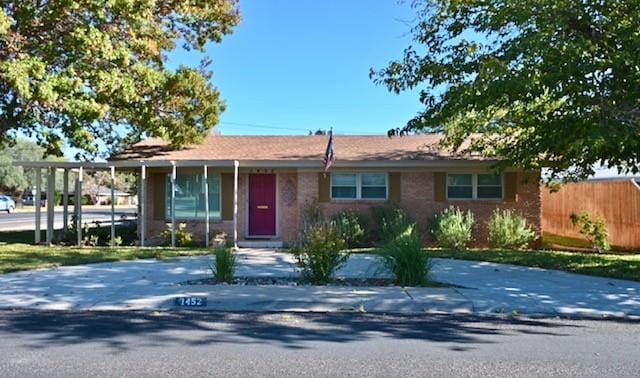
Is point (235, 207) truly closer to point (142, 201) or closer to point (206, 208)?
point (206, 208)

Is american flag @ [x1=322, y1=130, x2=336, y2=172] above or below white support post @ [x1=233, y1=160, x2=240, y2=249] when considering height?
above

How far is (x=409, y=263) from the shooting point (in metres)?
10.1

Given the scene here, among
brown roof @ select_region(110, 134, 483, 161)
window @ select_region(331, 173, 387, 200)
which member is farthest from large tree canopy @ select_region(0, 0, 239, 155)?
window @ select_region(331, 173, 387, 200)

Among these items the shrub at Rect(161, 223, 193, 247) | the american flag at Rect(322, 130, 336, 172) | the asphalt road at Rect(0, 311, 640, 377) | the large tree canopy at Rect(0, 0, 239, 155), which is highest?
the large tree canopy at Rect(0, 0, 239, 155)

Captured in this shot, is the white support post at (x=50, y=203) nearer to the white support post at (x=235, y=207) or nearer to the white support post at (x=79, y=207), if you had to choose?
the white support post at (x=79, y=207)

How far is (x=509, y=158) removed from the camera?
1490 cm

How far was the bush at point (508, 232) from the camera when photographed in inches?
674

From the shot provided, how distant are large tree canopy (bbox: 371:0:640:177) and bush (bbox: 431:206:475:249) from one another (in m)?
4.13

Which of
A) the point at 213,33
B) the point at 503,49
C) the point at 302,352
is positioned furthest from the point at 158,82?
the point at 302,352

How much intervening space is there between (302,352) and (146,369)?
5.23ft

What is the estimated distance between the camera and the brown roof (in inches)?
734

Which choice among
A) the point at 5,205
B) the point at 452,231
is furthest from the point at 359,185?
the point at 5,205

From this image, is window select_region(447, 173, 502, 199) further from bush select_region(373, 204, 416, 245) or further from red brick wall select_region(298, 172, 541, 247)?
bush select_region(373, 204, 416, 245)

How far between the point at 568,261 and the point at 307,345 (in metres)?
9.15
